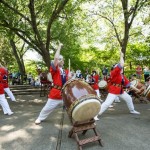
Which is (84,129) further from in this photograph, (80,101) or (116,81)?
(116,81)

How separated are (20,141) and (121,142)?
184 cm

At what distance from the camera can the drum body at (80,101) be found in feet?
16.3

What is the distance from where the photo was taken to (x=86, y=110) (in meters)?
5.05

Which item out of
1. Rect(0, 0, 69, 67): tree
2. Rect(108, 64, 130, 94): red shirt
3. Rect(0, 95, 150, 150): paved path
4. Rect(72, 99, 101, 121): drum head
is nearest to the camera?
Rect(72, 99, 101, 121): drum head

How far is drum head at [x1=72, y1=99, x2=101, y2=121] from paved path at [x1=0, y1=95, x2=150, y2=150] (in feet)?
1.69

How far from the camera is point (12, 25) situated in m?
15.2

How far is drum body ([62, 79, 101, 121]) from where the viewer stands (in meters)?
4.97

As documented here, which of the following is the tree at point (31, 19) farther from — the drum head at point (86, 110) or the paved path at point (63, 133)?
the drum head at point (86, 110)

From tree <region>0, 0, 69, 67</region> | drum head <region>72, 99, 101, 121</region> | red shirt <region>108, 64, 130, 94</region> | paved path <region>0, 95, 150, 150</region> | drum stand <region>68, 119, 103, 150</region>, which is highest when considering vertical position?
tree <region>0, 0, 69, 67</region>

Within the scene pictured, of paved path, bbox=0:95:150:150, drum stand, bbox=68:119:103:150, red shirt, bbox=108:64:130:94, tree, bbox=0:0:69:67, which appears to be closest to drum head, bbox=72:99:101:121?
drum stand, bbox=68:119:103:150

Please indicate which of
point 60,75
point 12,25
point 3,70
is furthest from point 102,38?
point 60,75

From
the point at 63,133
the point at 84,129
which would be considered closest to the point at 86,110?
the point at 84,129

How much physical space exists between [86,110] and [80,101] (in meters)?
0.21

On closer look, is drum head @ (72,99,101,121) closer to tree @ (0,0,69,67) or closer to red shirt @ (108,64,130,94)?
red shirt @ (108,64,130,94)
